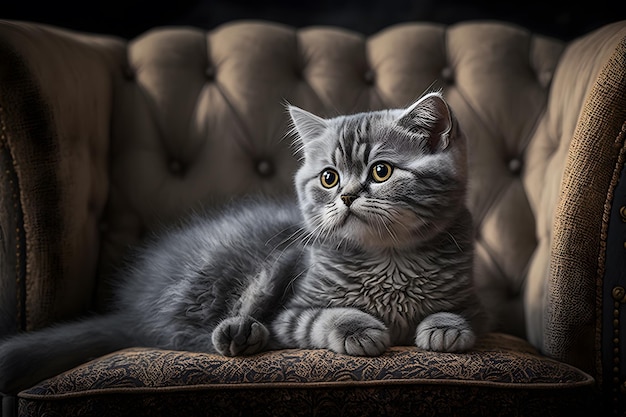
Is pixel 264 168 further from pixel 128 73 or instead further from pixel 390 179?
pixel 390 179

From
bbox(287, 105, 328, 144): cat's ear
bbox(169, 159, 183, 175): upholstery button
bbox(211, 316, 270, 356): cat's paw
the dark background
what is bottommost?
bbox(211, 316, 270, 356): cat's paw

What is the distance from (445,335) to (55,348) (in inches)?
30.4

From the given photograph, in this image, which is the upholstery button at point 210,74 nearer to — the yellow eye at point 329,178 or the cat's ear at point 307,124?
the cat's ear at point 307,124

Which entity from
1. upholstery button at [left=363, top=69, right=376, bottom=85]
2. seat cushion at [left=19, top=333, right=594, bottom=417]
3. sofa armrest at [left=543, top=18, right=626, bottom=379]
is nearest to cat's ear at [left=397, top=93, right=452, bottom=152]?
sofa armrest at [left=543, top=18, right=626, bottom=379]

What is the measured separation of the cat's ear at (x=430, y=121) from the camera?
1.11m

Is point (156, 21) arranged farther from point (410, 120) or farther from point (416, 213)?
point (416, 213)

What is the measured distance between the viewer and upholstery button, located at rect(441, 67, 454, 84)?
5.55ft

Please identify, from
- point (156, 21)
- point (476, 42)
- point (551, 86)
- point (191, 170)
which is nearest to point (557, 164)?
point (551, 86)

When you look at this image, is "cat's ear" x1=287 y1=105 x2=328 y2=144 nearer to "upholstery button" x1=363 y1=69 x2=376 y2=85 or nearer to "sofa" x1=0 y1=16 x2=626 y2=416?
"sofa" x1=0 y1=16 x2=626 y2=416

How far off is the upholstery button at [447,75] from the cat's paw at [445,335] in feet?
2.84

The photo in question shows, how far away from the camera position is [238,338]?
3.38ft

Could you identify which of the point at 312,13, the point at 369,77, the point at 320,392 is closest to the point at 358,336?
the point at 320,392

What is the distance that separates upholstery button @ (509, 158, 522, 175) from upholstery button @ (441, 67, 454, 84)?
1.01ft

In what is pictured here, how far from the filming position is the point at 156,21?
2.01 m
